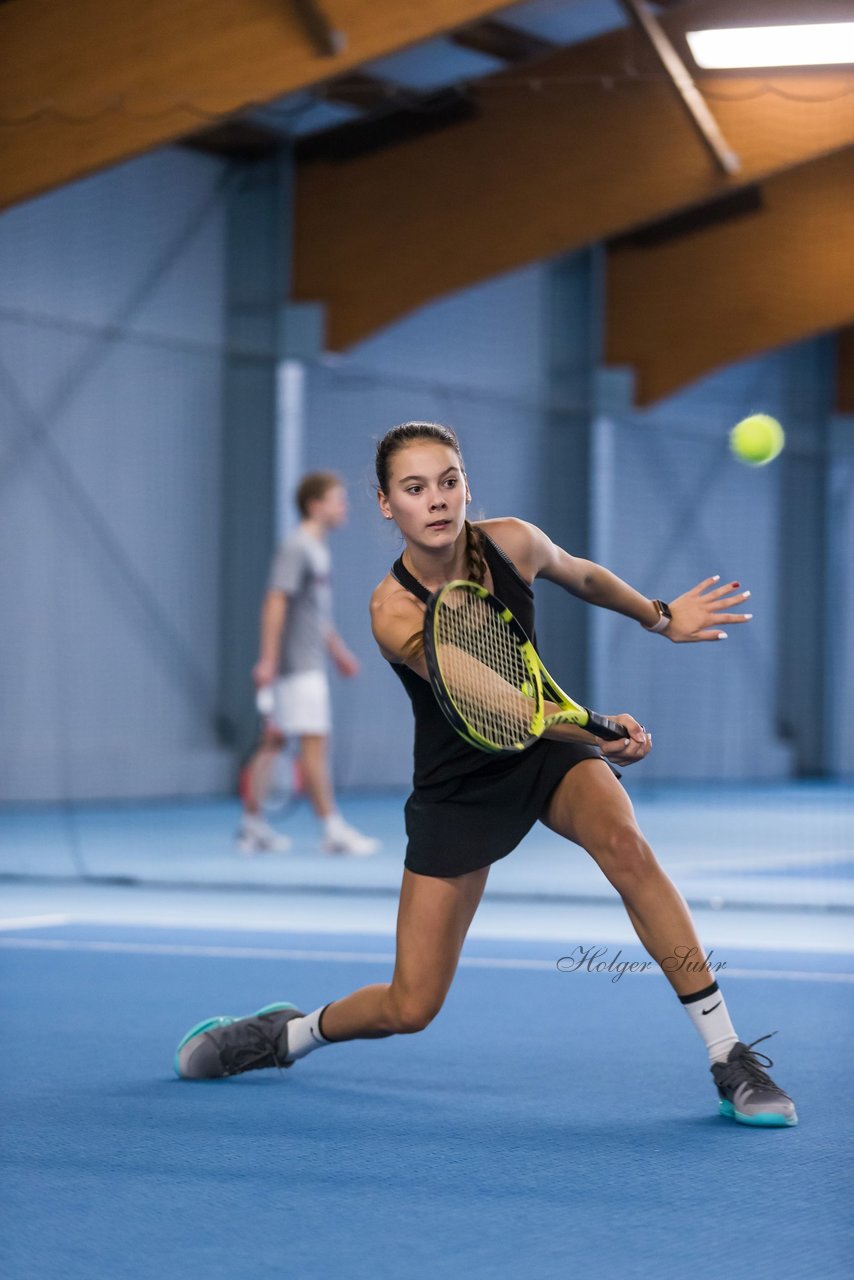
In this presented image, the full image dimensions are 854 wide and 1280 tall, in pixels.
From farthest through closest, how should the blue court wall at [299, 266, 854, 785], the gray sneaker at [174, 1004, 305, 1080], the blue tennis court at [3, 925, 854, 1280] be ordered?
1. the blue court wall at [299, 266, 854, 785]
2. the gray sneaker at [174, 1004, 305, 1080]
3. the blue tennis court at [3, 925, 854, 1280]

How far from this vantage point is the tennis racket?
3.12 metres

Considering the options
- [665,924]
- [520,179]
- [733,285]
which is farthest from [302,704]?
[733,285]

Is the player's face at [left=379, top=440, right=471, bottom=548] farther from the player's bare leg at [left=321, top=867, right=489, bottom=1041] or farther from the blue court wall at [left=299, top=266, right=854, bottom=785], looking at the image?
the blue court wall at [left=299, top=266, right=854, bottom=785]

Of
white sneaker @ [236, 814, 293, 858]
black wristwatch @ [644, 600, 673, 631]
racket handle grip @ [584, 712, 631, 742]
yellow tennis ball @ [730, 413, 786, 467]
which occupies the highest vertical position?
yellow tennis ball @ [730, 413, 786, 467]

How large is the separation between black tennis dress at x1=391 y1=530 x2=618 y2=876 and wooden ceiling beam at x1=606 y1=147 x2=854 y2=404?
10289 millimetres

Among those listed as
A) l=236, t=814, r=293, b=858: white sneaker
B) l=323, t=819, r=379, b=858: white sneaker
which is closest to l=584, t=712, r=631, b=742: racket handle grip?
l=323, t=819, r=379, b=858: white sneaker

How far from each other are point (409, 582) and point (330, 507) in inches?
181

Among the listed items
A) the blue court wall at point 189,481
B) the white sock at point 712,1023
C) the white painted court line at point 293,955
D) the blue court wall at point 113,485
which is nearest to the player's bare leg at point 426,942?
the white sock at point 712,1023

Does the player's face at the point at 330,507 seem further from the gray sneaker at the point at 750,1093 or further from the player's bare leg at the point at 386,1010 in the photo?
the gray sneaker at the point at 750,1093

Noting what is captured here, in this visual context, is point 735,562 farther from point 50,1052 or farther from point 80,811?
point 50,1052

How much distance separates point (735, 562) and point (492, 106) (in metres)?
6.03

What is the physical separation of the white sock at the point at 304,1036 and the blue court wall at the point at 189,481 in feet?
23.7

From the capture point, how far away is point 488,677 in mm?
3264

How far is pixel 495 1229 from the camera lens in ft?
8.88
